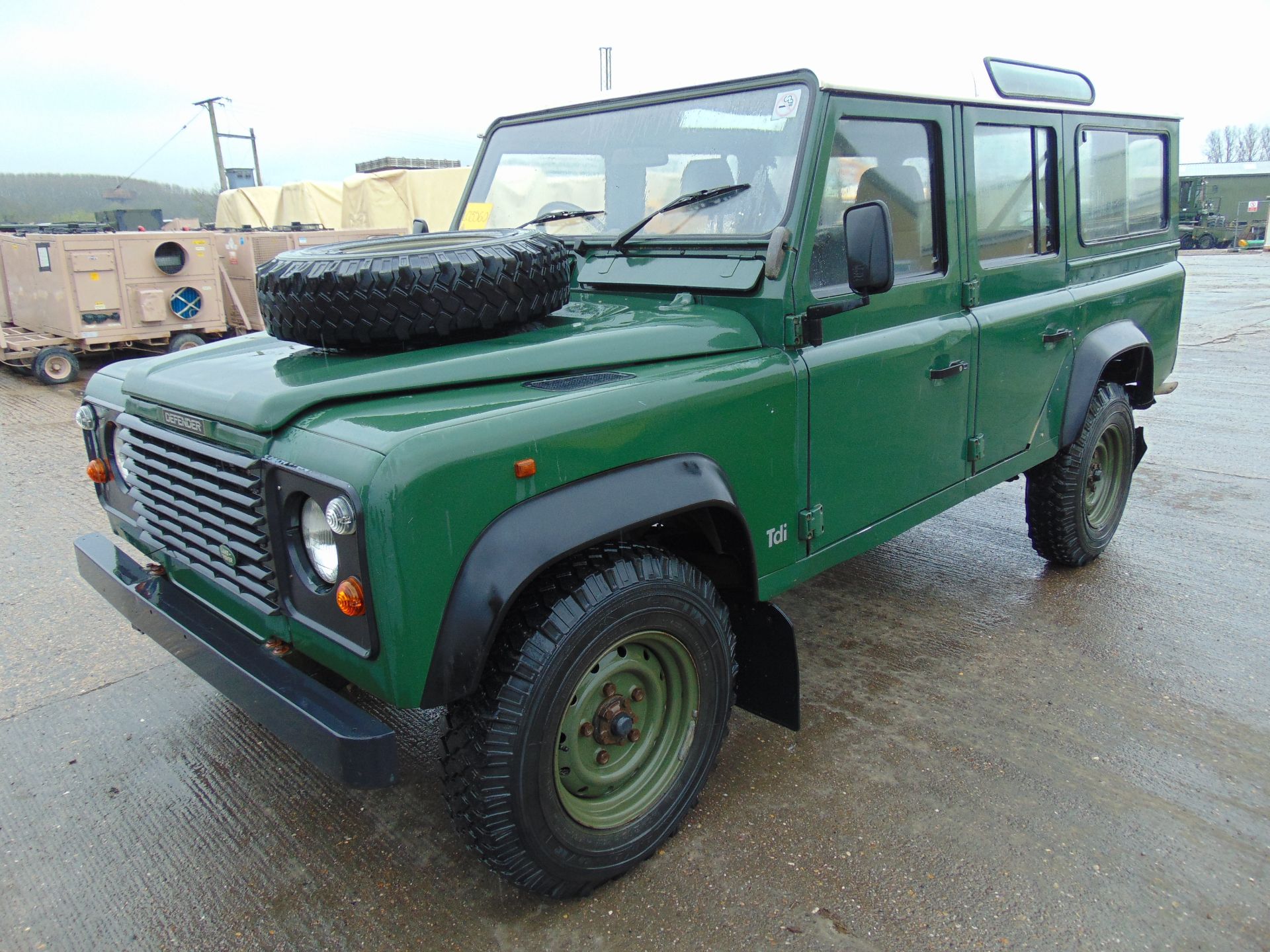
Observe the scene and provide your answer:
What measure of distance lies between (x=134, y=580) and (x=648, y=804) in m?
1.63

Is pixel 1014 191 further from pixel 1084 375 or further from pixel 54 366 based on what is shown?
pixel 54 366

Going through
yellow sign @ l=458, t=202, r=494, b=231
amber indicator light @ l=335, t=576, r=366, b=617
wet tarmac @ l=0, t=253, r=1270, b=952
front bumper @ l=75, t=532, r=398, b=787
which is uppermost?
yellow sign @ l=458, t=202, r=494, b=231

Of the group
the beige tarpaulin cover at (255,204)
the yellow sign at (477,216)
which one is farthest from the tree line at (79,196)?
the yellow sign at (477,216)

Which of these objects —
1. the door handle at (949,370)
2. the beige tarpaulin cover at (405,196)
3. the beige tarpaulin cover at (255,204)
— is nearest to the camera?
the door handle at (949,370)

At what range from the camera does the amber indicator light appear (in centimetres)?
192

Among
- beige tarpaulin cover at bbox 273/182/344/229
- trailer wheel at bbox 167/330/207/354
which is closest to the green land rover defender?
trailer wheel at bbox 167/330/207/354

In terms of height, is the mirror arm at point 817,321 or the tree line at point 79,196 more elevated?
the tree line at point 79,196

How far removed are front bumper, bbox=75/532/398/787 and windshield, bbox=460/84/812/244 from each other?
1752mm

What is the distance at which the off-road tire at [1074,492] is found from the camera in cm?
421

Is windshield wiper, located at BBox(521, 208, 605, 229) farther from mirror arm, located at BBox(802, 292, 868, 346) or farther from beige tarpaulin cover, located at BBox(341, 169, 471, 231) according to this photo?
beige tarpaulin cover, located at BBox(341, 169, 471, 231)

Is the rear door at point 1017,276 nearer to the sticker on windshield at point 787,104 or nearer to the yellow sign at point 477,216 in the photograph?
the sticker on windshield at point 787,104

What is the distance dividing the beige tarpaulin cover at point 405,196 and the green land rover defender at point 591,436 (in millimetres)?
13873

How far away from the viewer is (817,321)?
2754 mm

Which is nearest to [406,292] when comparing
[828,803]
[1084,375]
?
[828,803]
